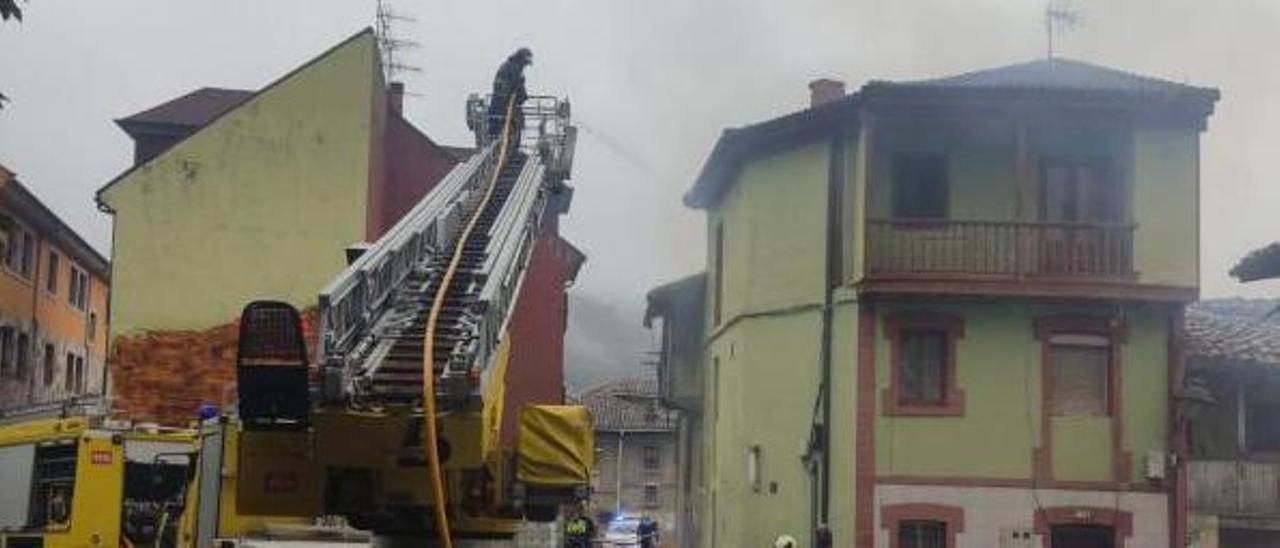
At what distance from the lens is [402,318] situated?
11297 millimetres

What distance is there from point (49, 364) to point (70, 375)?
3138mm

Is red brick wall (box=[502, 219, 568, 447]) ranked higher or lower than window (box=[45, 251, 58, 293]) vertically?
lower

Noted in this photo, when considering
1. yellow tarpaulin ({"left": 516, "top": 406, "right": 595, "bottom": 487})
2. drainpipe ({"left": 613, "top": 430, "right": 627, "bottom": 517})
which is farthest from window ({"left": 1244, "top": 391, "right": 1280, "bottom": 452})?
drainpipe ({"left": 613, "top": 430, "right": 627, "bottom": 517})

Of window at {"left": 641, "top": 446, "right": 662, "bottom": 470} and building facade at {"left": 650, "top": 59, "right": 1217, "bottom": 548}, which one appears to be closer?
building facade at {"left": 650, "top": 59, "right": 1217, "bottom": 548}

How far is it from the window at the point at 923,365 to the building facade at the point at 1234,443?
5.44 m

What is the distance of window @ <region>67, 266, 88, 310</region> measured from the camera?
48.7 metres

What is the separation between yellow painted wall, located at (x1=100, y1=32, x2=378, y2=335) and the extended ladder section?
13.5 meters

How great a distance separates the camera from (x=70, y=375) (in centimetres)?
4916

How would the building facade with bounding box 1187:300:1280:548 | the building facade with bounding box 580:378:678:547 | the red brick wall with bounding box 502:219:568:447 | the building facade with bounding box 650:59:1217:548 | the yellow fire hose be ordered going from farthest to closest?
the building facade with bounding box 580:378:678:547 → the building facade with bounding box 1187:300:1280:548 → the red brick wall with bounding box 502:219:568:447 → the building facade with bounding box 650:59:1217:548 → the yellow fire hose

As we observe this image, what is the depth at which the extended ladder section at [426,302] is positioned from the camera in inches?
391

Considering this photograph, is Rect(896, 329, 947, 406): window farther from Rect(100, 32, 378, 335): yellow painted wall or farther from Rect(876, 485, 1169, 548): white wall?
Rect(100, 32, 378, 335): yellow painted wall

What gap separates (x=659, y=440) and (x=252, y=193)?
143 feet

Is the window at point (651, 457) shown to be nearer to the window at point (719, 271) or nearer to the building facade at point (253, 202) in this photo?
the window at point (719, 271)

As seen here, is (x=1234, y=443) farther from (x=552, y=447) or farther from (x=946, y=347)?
(x=552, y=447)
